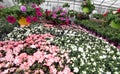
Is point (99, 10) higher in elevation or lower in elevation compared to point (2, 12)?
lower

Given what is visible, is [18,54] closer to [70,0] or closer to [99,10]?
[70,0]

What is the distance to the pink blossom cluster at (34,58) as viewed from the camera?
3607 mm

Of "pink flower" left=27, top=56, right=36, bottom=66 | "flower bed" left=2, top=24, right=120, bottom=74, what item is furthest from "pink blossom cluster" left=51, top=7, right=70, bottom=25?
"pink flower" left=27, top=56, right=36, bottom=66

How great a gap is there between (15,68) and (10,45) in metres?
0.87

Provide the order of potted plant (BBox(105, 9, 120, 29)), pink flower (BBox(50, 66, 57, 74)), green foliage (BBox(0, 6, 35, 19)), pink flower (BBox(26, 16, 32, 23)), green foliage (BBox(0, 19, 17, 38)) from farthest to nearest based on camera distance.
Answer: potted plant (BBox(105, 9, 120, 29)), green foliage (BBox(0, 6, 35, 19)), pink flower (BBox(26, 16, 32, 23)), green foliage (BBox(0, 19, 17, 38)), pink flower (BBox(50, 66, 57, 74))

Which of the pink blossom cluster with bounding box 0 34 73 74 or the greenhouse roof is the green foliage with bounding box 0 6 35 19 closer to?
the pink blossom cluster with bounding box 0 34 73 74

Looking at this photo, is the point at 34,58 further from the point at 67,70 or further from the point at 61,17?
the point at 61,17

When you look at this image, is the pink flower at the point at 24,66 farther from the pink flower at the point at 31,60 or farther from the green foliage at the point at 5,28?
the green foliage at the point at 5,28

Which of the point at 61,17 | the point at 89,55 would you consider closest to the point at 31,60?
the point at 89,55

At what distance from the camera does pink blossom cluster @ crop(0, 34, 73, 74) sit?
142 inches

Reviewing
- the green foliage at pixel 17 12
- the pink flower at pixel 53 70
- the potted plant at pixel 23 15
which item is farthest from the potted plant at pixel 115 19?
the pink flower at pixel 53 70

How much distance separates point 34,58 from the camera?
151 inches

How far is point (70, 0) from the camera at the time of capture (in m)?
22.7

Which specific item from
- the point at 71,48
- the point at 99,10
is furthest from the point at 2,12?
the point at 99,10
